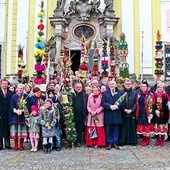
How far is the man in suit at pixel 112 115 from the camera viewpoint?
8508mm

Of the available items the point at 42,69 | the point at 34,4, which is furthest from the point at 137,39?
the point at 42,69

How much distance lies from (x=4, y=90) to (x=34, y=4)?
453 inches

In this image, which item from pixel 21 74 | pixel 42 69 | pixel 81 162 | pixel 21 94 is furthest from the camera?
pixel 21 74

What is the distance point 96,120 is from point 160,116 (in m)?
1.71

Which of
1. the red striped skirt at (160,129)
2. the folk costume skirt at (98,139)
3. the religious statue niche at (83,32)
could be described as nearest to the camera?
the folk costume skirt at (98,139)

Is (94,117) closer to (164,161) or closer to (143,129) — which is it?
(143,129)

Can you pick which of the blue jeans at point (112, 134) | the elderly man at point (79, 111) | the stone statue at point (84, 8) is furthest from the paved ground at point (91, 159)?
the stone statue at point (84, 8)

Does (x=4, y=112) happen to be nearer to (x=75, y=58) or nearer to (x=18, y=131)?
(x=18, y=131)

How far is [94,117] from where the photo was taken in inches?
340

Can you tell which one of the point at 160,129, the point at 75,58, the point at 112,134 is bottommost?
the point at 112,134

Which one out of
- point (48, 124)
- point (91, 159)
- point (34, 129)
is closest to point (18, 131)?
point (34, 129)

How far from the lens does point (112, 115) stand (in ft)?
28.0

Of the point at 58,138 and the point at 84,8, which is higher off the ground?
the point at 84,8

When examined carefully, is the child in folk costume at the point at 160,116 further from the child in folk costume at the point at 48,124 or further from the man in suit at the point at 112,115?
the child in folk costume at the point at 48,124
